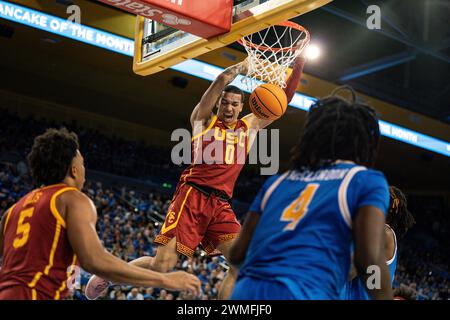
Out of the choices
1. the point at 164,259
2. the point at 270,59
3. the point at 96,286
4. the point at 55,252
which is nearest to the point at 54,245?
the point at 55,252

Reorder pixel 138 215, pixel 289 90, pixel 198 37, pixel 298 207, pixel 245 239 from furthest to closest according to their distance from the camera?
pixel 138 215 < pixel 289 90 < pixel 198 37 < pixel 245 239 < pixel 298 207

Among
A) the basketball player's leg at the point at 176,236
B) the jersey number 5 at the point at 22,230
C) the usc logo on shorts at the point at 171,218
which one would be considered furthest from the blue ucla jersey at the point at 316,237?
the usc logo on shorts at the point at 171,218

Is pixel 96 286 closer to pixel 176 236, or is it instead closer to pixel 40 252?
pixel 176 236

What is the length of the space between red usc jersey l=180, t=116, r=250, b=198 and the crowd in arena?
450 cm

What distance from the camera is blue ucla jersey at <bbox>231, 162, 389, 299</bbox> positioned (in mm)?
2299

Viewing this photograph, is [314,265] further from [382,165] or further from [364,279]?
[382,165]

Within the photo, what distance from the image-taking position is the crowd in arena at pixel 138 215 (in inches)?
469

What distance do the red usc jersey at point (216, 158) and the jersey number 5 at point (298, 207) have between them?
300cm

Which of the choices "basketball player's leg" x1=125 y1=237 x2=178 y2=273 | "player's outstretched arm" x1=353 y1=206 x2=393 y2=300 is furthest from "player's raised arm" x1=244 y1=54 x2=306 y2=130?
"player's outstretched arm" x1=353 y1=206 x2=393 y2=300

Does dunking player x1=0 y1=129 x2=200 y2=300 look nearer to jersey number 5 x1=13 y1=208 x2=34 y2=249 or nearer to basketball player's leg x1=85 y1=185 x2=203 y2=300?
jersey number 5 x1=13 y1=208 x2=34 y2=249

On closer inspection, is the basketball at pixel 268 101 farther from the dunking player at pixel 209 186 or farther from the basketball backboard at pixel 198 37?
the basketball backboard at pixel 198 37

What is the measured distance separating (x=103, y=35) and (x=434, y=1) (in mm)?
7797

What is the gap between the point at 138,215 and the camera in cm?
1410

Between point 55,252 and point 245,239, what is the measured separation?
0.87 metres
